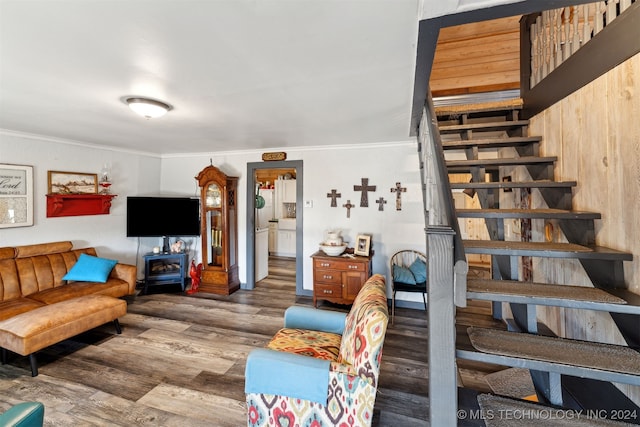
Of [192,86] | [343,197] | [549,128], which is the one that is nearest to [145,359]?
[192,86]

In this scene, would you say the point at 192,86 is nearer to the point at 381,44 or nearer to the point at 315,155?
the point at 381,44

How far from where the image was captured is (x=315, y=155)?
13.9ft

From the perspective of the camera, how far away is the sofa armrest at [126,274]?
3730mm

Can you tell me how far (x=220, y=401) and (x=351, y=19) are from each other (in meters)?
2.58

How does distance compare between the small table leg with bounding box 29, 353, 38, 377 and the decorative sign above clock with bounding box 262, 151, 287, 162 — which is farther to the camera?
the decorative sign above clock with bounding box 262, 151, 287, 162

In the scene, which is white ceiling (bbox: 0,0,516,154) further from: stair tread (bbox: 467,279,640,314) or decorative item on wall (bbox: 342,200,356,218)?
decorative item on wall (bbox: 342,200,356,218)

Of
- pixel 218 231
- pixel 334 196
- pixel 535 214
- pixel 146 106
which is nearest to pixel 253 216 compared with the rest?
pixel 218 231

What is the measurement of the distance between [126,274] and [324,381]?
3513mm

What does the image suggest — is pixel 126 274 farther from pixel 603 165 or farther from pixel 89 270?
pixel 603 165

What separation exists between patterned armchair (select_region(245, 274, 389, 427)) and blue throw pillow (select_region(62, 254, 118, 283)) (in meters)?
3.05

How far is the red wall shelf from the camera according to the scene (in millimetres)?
3588

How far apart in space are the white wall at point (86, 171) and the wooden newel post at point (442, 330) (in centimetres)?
470

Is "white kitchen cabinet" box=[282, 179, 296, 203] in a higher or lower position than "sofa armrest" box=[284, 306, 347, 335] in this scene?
higher

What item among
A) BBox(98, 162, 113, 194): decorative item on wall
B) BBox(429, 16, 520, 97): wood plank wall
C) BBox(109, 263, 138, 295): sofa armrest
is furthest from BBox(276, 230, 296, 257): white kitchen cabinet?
BBox(429, 16, 520, 97): wood plank wall
